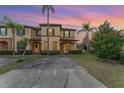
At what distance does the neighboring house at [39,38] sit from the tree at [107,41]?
45.3 ft

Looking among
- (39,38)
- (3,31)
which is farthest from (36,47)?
(3,31)

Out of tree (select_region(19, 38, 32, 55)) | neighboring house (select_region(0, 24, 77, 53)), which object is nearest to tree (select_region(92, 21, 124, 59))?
tree (select_region(19, 38, 32, 55))

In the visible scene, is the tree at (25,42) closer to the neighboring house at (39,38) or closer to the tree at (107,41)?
the neighboring house at (39,38)

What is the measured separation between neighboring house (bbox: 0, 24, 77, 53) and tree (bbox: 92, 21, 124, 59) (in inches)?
544

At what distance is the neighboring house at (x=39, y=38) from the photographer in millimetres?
43344

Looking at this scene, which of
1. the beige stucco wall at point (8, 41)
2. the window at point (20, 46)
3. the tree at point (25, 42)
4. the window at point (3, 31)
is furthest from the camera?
the window at point (3, 31)

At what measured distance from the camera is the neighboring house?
4334 centimetres

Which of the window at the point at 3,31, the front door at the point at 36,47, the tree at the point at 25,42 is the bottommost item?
the front door at the point at 36,47

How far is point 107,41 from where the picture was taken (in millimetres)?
30344

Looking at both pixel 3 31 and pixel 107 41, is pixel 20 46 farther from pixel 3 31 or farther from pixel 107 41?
pixel 107 41

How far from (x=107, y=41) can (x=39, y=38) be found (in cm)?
1720

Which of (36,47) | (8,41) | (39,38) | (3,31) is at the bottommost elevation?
(36,47)

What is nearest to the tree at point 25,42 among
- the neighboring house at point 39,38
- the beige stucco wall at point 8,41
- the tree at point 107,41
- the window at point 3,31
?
the neighboring house at point 39,38
